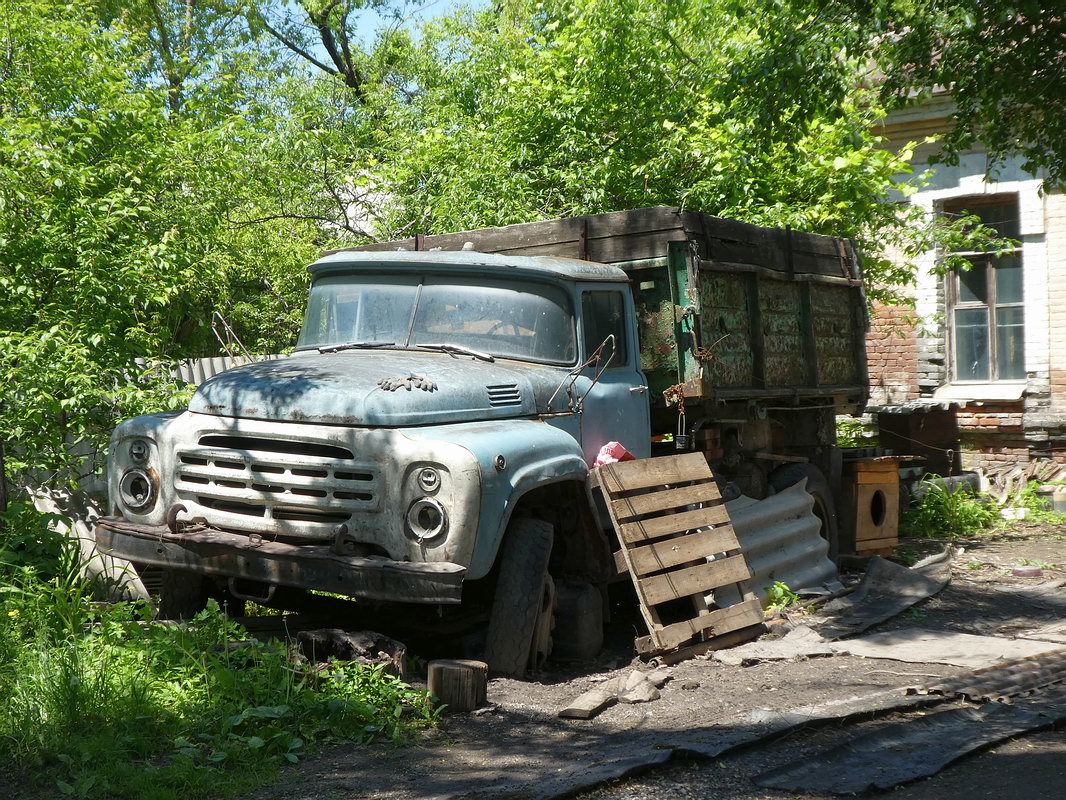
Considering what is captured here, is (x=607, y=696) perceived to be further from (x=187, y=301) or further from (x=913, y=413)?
(x=913, y=413)

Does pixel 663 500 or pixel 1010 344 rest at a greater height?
pixel 1010 344

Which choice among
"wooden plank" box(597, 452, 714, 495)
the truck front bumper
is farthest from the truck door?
the truck front bumper

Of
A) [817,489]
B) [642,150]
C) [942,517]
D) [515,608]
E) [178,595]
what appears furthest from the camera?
[942,517]

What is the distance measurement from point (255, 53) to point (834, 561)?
1833 centimetres

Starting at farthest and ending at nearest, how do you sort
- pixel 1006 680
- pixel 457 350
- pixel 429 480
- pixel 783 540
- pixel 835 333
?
pixel 835 333, pixel 783 540, pixel 457 350, pixel 1006 680, pixel 429 480

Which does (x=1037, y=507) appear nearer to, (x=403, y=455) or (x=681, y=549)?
(x=681, y=549)

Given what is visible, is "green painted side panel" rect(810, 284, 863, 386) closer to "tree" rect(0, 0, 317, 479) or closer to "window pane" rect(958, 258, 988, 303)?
"tree" rect(0, 0, 317, 479)

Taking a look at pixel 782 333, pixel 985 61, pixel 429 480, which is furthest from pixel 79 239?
pixel 985 61

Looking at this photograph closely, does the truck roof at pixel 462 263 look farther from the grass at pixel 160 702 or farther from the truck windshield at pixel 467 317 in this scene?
the grass at pixel 160 702

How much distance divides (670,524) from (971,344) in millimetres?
10178

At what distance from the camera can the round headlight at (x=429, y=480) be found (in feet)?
17.7

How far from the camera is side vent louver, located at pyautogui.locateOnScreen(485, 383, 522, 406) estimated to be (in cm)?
618

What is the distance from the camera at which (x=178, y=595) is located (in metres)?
6.21

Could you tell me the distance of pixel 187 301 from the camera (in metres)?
10.6
